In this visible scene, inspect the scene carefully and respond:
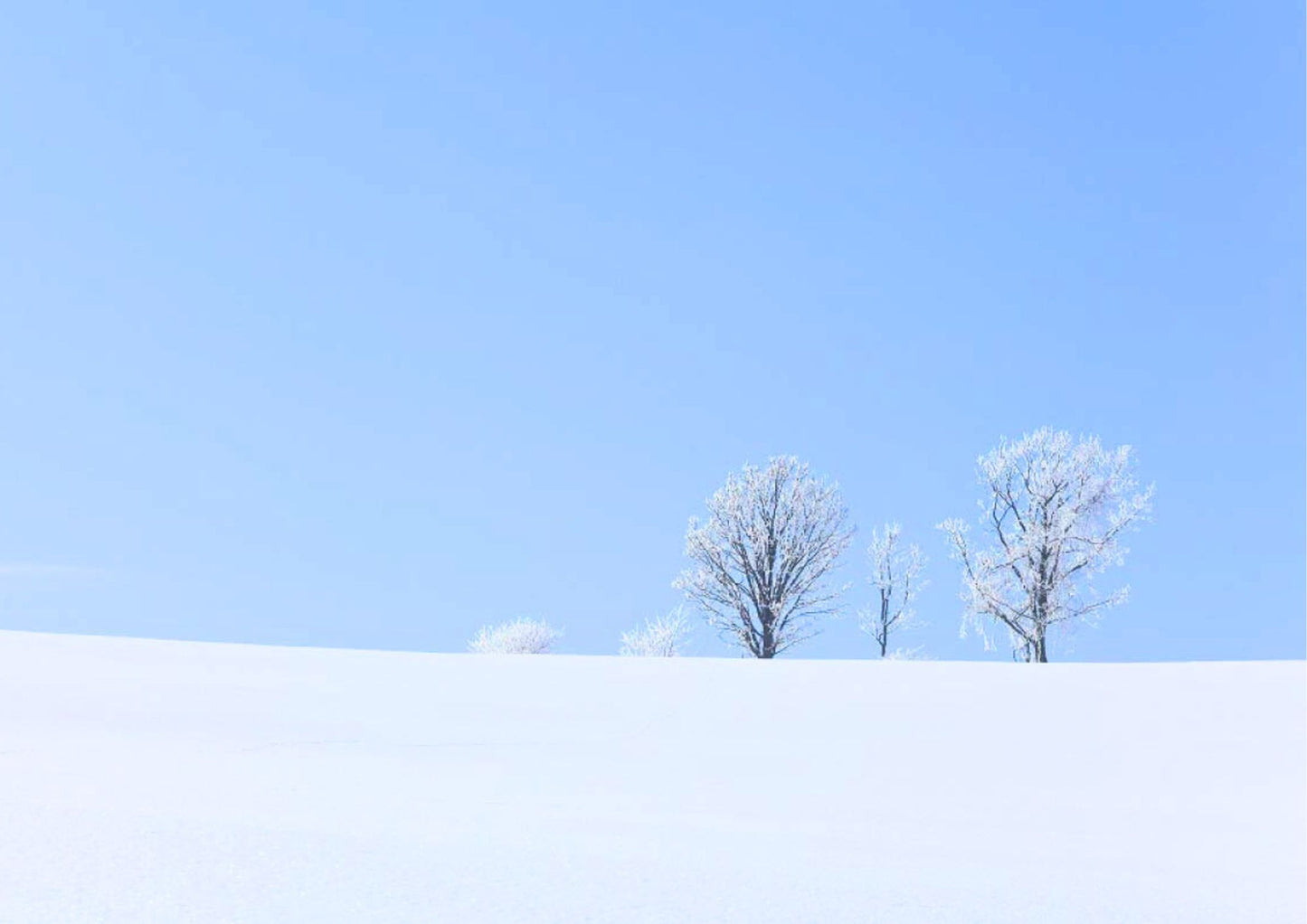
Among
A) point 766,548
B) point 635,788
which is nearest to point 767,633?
point 766,548

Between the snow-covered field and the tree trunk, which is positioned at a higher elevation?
the tree trunk

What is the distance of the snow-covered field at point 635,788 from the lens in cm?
241

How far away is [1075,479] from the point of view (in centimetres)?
2000

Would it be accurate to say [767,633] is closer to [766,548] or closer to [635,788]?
[766,548]

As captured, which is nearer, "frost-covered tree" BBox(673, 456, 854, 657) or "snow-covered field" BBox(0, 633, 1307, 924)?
"snow-covered field" BBox(0, 633, 1307, 924)

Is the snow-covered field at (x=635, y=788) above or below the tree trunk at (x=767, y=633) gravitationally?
below

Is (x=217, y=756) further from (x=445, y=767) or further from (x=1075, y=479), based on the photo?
(x=1075, y=479)

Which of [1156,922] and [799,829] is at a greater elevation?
[799,829]

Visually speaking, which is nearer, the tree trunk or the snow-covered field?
the snow-covered field

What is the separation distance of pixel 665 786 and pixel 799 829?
977mm

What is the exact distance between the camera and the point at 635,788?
13.8ft

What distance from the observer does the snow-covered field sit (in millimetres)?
2406

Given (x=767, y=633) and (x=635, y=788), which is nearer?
(x=635, y=788)

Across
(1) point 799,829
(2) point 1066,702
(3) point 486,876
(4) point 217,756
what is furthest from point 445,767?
(2) point 1066,702
